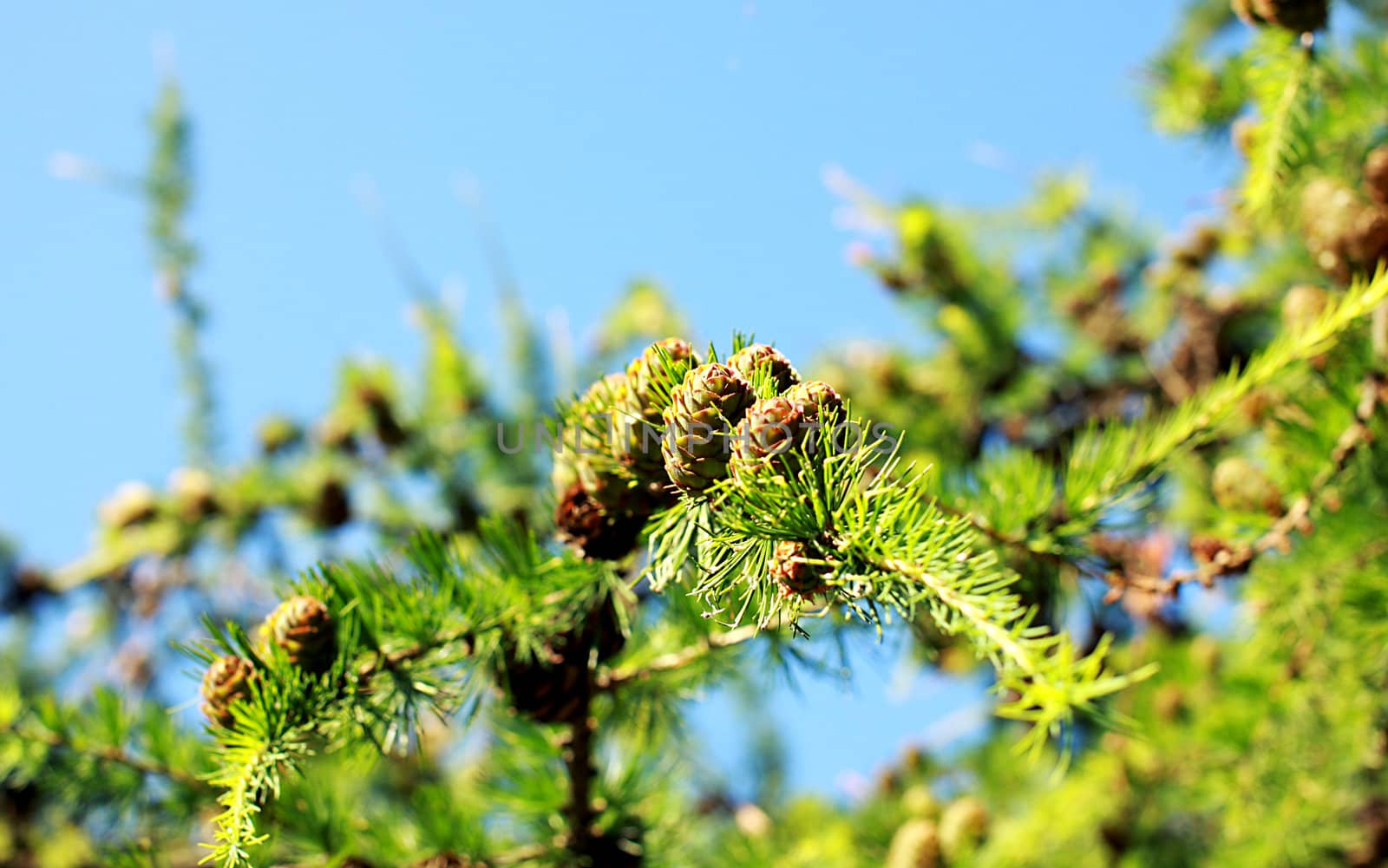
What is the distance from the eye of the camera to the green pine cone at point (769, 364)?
23.3 inches

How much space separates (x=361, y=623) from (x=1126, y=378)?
174 centimetres

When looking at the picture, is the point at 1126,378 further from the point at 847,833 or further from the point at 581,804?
the point at 581,804

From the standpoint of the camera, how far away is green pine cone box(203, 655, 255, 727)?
0.68 metres

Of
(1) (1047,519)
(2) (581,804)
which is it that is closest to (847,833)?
(2) (581,804)

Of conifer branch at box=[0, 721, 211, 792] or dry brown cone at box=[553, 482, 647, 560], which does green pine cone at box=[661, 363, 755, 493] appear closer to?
dry brown cone at box=[553, 482, 647, 560]

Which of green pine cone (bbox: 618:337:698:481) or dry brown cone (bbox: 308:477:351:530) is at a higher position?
dry brown cone (bbox: 308:477:351:530)

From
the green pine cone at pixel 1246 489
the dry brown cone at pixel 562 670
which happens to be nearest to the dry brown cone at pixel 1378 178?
the green pine cone at pixel 1246 489

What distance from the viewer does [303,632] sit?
679 millimetres

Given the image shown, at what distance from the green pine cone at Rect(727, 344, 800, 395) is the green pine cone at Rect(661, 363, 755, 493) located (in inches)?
1.0

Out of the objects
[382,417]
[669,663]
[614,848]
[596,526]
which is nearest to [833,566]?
[596,526]

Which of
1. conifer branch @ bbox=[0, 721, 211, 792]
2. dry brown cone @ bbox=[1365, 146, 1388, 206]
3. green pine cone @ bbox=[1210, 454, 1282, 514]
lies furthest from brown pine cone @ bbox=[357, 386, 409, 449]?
dry brown cone @ bbox=[1365, 146, 1388, 206]

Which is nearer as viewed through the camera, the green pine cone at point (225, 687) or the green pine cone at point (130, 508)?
the green pine cone at point (225, 687)

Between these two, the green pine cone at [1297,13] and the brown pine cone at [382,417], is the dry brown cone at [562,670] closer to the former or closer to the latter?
the green pine cone at [1297,13]

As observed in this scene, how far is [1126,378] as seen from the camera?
2023 mm
